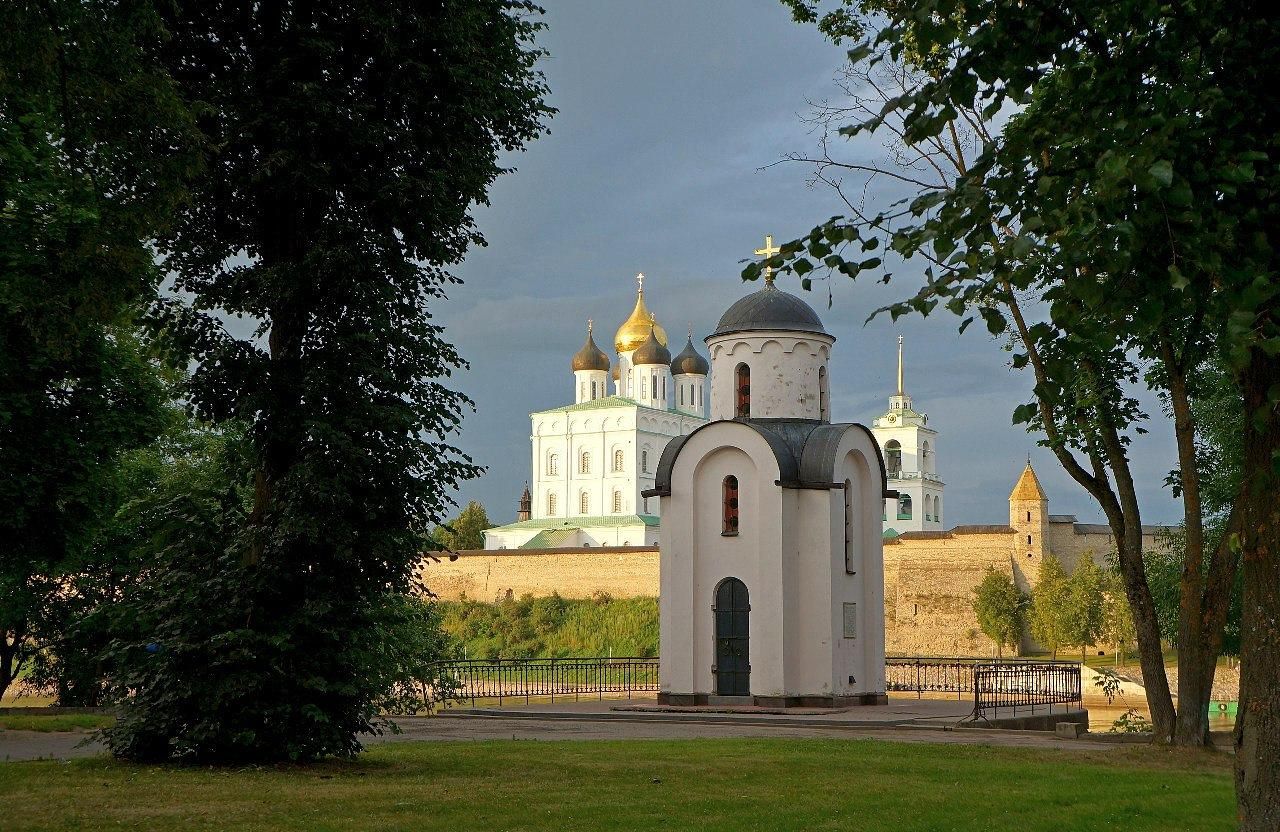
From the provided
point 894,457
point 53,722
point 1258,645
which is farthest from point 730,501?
point 894,457

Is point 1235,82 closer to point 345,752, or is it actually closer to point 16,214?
point 345,752

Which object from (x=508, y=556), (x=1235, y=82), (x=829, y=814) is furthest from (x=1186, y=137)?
(x=508, y=556)

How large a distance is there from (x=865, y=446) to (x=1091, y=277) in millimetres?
21784

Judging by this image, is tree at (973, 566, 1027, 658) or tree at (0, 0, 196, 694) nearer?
tree at (0, 0, 196, 694)

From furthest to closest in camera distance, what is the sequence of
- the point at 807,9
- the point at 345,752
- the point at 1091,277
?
the point at 807,9, the point at 345,752, the point at 1091,277

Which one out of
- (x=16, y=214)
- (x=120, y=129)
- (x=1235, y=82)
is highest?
(x=16, y=214)

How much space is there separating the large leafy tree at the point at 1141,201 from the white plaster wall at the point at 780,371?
19854 mm

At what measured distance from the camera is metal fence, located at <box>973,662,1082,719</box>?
80.1 ft

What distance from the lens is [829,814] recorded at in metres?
10.5

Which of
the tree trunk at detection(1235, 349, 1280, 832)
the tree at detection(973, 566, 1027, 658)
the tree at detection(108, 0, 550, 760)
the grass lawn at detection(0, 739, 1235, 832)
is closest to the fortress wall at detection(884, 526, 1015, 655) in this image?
the tree at detection(973, 566, 1027, 658)

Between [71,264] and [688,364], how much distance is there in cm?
9712

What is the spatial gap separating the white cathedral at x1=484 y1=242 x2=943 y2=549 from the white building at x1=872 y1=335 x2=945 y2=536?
3.2 inches

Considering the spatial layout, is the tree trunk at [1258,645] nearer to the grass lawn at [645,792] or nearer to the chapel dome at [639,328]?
the grass lawn at [645,792]

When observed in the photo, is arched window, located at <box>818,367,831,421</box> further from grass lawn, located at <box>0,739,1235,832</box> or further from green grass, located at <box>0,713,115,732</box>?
green grass, located at <box>0,713,115,732</box>
